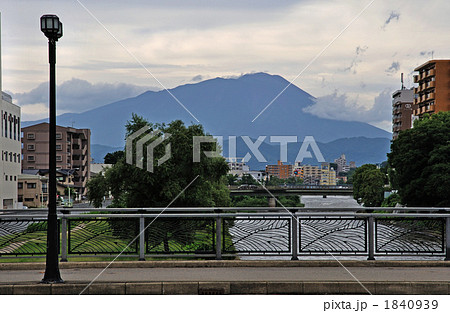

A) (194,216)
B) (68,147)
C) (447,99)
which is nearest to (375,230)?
(194,216)

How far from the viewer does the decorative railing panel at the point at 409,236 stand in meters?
13.6

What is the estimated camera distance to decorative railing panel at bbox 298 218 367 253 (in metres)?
13.8

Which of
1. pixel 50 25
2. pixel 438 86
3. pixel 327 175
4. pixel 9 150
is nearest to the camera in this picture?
pixel 50 25

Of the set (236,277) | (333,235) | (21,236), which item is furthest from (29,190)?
(236,277)

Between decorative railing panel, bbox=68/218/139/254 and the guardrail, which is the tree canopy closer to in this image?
decorative railing panel, bbox=68/218/139/254

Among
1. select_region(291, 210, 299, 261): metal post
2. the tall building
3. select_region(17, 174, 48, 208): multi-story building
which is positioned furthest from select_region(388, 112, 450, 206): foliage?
the tall building

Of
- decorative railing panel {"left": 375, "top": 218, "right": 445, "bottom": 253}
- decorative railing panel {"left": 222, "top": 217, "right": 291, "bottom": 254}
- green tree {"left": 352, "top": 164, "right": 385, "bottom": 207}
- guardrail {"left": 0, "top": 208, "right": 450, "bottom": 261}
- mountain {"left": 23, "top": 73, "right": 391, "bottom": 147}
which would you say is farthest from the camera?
mountain {"left": 23, "top": 73, "right": 391, "bottom": 147}

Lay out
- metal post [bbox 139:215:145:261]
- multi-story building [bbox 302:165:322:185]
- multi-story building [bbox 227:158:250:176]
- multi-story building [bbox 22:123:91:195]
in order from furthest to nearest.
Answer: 1. multi-story building [bbox 302:165:322:185]
2. multi-story building [bbox 22:123:91:195]
3. multi-story building [bbox 227:158:250:176]
4. metal post [bbox 139:215:145:261]

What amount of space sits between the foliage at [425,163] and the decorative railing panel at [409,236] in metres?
49.2

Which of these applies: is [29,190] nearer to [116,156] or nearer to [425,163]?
[116,156]

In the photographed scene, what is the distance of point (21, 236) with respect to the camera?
14125 mm

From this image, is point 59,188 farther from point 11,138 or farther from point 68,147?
point 11,138

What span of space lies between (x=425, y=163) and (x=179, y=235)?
55.2 meters

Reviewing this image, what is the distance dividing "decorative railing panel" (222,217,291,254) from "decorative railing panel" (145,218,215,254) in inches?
17.2
